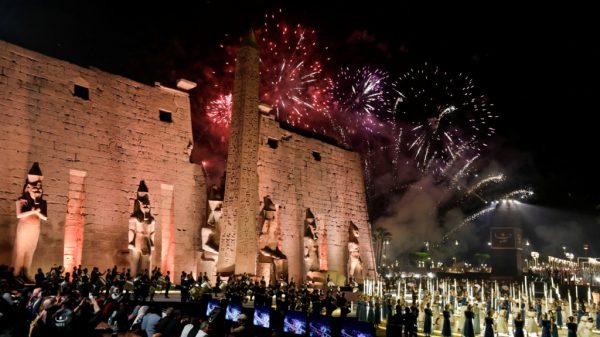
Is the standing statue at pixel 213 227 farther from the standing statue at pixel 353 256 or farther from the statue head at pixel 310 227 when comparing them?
the standing statue at pixel 353 256

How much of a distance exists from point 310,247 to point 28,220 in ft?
45.3

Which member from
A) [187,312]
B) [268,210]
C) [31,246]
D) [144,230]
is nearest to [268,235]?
[268,210]

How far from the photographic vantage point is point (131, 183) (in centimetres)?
2020

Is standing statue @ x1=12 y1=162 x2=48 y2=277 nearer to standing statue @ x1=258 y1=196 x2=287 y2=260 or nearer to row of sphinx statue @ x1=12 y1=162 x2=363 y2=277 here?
row of sphinx statue @ x1=12 y1=162 x2=363 y2=277

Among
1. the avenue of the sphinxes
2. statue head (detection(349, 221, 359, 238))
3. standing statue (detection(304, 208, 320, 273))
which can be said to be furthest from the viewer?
statue head (detection(349, 221, 359, 238))

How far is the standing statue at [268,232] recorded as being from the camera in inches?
887

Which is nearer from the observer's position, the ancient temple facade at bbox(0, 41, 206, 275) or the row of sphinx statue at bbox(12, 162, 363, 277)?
the row of sphinx statue at bbox(12, 162, 363, 277)

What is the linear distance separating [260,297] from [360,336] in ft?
23.1

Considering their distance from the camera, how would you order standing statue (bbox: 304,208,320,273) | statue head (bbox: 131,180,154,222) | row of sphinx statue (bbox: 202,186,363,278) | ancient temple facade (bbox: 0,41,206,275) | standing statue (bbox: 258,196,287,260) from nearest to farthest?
ancient temple facade (bbox: 0,41,206,275)
statue head (bbox: 131,180,154,222)
row of sphinx statue (bbox: 202,186,363,278)
standing statue (bbox: 258,196,287,260)
standing statue (bbox: 304,208,320,273)

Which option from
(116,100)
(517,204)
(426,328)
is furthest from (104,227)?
(517,204)

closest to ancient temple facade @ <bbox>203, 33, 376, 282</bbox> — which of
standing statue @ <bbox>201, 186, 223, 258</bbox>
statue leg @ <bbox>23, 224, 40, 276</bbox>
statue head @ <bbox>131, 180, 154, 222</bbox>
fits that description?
standing statue @ <bbox>201, 186, 223, 258</bbox>

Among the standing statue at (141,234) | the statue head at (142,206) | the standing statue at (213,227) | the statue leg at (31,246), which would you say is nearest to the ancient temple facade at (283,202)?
the standing statue at (213,227)

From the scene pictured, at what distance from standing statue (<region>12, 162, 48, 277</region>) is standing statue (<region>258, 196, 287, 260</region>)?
365 inches

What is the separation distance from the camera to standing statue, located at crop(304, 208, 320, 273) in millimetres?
25750
